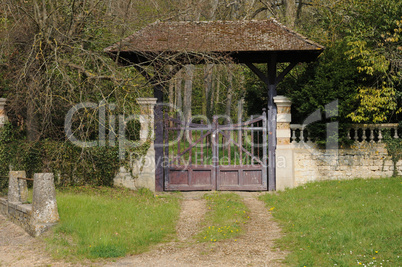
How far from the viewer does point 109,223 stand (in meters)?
7.67

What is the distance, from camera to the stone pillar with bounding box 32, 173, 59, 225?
725 cm

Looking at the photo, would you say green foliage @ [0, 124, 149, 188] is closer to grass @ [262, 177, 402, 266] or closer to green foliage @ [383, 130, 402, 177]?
grass @ [262, 177, 402, 266]

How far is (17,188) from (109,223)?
2.40 m

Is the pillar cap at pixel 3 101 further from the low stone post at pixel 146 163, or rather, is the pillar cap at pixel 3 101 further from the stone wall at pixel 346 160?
the stone wall at pixel 346 160

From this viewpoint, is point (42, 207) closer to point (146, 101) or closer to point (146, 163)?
point (146, 163)

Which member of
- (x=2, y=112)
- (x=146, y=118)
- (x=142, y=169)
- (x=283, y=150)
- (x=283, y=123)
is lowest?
(x=142, y=169)

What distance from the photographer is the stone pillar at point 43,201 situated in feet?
23.8

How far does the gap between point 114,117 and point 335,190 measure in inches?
239

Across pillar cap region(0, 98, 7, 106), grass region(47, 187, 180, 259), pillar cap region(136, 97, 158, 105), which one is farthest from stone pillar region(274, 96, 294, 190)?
pillar cap region(0, 98, 7, 106)

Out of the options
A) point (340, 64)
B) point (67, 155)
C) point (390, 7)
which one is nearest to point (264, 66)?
point (340, 64)

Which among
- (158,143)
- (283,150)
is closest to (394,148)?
(283,150)

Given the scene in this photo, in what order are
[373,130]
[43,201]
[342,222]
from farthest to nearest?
[373,130] → [342,222] → [43,201]

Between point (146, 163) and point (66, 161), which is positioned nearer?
point (66, 161)

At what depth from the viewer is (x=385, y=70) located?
36.2 feet
